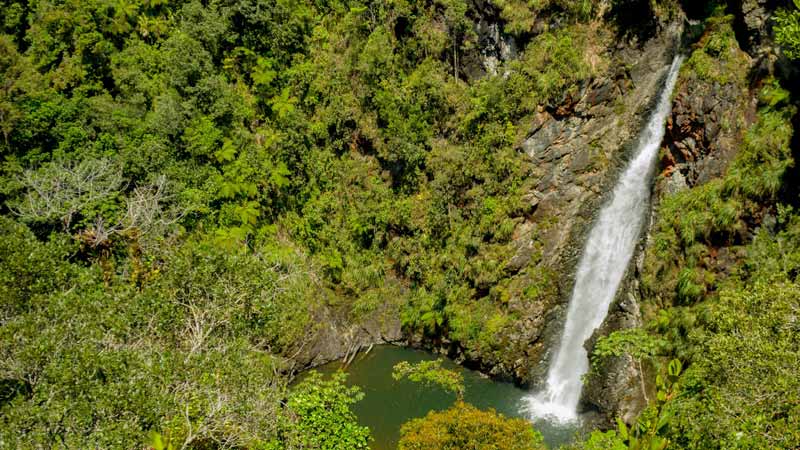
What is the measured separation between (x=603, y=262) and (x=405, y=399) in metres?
9.69

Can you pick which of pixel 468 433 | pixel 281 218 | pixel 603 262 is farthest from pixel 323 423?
pixel 281 218

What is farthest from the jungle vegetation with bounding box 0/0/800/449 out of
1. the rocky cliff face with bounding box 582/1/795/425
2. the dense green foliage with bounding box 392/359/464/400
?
the dense green foliage with bounding box 392/359/464/400

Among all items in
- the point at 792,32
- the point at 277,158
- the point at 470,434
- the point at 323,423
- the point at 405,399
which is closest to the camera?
the point at 470,434

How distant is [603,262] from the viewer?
78.8 feet

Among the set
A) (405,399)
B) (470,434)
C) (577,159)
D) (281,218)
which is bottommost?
(405,399)

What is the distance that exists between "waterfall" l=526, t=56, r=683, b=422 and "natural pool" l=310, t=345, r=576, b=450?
3.68ft

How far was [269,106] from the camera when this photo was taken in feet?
103

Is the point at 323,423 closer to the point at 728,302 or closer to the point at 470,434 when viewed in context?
the point at 470,434

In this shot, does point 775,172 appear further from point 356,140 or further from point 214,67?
point 214,67

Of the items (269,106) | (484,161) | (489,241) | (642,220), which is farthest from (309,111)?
(642,220)

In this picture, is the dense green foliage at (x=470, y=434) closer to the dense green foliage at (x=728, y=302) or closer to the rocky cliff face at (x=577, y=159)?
the dense green foliage at (x=728, y=302)

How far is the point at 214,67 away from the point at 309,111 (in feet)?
17.0

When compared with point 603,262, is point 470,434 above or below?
above

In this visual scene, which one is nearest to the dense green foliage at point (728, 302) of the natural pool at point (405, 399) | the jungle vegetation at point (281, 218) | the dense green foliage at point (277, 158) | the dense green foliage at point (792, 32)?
the jungle vegetation at point (281, 218)
